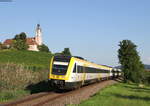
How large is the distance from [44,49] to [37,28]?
30314 millimetres

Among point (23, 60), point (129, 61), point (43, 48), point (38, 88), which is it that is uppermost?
point (43, 48)

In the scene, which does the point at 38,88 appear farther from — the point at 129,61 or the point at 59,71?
the point at 129,61

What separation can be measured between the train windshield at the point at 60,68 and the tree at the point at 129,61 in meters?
29.3

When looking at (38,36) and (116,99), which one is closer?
(116,99)

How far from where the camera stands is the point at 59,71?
19250 millimetres

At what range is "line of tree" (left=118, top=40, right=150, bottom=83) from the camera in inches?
1848

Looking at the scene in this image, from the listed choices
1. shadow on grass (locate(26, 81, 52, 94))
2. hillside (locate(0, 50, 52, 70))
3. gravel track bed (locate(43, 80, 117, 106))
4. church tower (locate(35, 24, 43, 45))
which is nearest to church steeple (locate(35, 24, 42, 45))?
church tower (locate(35, 24, 43, 45))

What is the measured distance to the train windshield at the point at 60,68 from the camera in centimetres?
1916

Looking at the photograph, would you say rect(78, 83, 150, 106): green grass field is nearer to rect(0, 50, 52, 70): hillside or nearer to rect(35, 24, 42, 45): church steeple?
rect(0, 50, 52, 70): hillside

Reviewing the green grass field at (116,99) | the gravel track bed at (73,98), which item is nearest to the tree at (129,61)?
the green grass field at (116,99)

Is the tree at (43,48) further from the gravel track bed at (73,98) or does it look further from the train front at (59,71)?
the train front at (59,71)

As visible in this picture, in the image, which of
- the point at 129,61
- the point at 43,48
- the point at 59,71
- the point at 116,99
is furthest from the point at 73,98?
the point at 43,48

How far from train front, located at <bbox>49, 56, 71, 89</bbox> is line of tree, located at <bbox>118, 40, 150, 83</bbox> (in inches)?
1146

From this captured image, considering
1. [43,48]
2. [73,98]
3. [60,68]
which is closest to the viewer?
[73,98]
